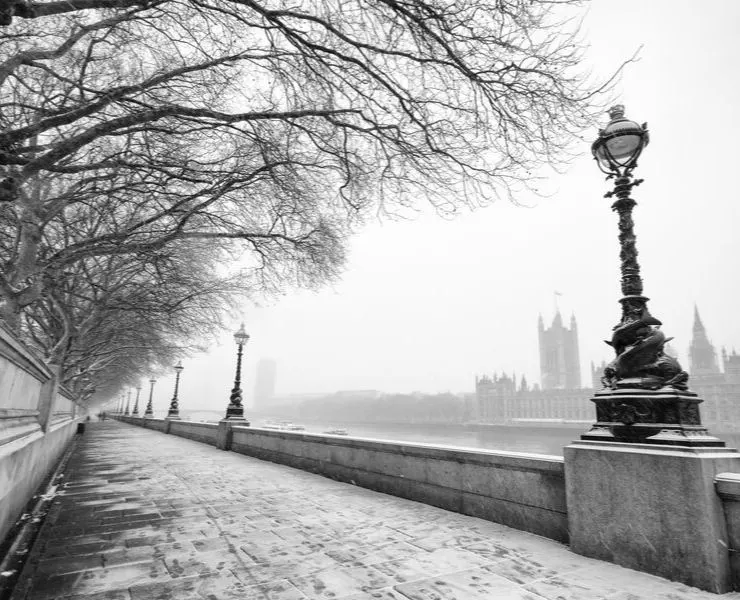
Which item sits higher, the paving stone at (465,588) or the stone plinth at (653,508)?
the stone plinth at (653,508)

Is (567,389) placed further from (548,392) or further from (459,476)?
(459,476)

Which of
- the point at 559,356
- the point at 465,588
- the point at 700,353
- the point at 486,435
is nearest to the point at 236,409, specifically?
the point at 465,588

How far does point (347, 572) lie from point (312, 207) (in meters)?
8.66

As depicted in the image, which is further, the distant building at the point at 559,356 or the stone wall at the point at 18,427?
the distant building at the point at 559,356

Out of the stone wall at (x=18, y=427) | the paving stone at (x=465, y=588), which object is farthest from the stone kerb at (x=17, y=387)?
the paving stone at (x=465, y=588)

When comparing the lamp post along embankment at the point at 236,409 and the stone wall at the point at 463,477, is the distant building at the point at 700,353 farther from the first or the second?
the stone wall at the point at 463,477

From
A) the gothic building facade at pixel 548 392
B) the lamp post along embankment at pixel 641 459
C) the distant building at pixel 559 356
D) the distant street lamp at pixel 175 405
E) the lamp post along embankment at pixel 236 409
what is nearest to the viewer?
the lamp post along embankment at pixel 641 459

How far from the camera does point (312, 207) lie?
11.0 m

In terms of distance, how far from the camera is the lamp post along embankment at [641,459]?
3.41 metres

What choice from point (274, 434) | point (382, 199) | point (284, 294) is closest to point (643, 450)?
point (382, 199)

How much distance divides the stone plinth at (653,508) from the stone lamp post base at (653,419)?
74mm

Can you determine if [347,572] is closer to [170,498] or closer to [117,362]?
[170,498]

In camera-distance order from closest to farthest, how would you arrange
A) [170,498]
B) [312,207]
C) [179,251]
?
[170,498] < [312,207] < [179,251]

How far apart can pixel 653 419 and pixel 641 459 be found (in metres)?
0.40
